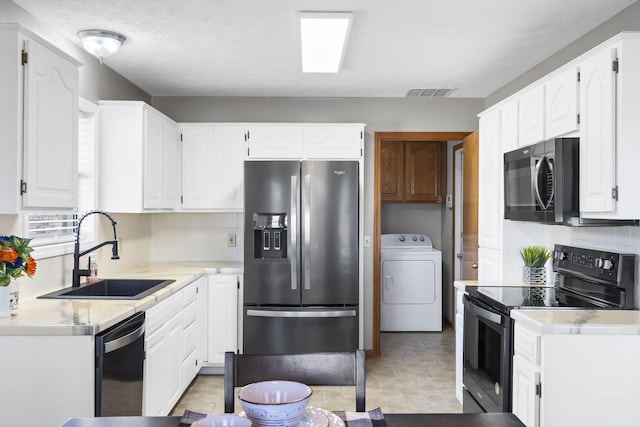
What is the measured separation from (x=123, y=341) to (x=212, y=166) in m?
2.28

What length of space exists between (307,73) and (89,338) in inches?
97.5

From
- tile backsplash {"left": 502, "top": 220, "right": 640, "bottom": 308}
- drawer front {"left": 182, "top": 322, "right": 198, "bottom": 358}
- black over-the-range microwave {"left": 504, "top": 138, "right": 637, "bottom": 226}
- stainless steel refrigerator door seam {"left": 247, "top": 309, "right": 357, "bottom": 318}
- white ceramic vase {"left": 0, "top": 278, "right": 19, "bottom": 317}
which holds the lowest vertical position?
drawer front {"left": 182, "top": 322, "right": 198, "bottom": 358}

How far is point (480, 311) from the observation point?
2.73m

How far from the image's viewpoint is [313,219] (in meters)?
3.92

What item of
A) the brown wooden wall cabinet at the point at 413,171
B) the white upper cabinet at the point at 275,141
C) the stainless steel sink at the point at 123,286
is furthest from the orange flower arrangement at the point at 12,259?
the brown wooden wall cabinet at the point at 413,171

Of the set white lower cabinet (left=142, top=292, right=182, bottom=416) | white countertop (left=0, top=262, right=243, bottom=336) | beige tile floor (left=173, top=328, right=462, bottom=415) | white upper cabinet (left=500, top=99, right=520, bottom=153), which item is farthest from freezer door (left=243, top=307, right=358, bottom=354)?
white upper cabinet (left=500, top=99, right=520, bottom=153)

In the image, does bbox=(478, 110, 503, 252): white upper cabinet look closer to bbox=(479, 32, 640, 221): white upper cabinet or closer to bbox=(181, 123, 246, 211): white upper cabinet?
bbox=(479, 32, 640, 221): white upper cabinet

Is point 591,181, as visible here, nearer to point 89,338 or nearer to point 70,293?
point 89,338

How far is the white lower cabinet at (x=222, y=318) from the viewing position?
4039mm

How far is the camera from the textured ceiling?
2.57 m

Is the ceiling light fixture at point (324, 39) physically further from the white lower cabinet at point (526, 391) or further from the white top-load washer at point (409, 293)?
the white top-load washer at point (409, 293)

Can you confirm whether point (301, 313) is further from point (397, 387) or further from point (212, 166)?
point (212, 166)

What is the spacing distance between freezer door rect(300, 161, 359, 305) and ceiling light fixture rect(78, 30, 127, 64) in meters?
1.56

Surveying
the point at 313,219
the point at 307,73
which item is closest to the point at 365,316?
the point at 313,219
